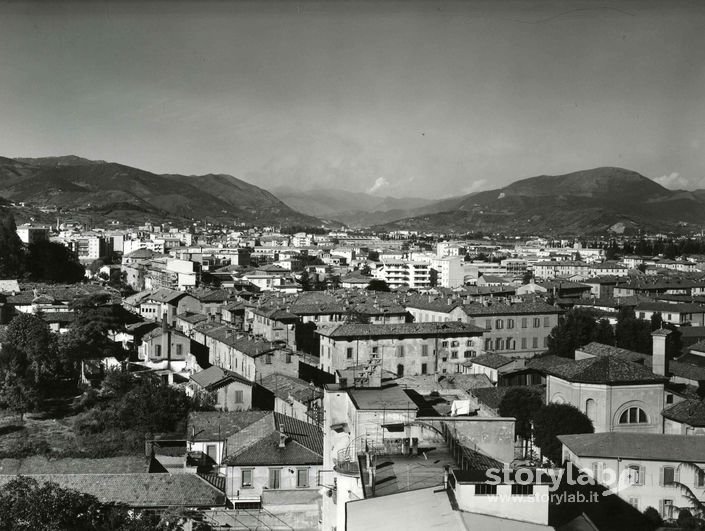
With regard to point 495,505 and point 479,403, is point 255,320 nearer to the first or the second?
point 479,403

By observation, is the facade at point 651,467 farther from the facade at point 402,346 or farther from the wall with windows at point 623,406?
the facade at point 402,346

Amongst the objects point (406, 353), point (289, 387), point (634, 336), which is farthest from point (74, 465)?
point (634, 336)

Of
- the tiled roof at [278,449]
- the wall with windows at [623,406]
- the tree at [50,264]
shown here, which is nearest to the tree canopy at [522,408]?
the wall with windows at [623,406]

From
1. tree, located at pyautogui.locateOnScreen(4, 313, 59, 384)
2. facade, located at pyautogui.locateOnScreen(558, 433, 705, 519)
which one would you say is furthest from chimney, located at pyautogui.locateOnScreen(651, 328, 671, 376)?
tree, located at pyautogui.locateOnScreen(4, 313, 59, 384)

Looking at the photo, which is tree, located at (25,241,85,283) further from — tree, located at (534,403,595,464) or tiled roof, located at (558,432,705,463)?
tiled roof, located at (558,432,705,463)

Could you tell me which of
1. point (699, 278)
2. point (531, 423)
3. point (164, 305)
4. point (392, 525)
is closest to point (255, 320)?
point (164, 305)

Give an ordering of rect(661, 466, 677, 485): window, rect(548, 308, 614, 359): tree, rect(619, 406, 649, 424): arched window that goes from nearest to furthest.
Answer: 1. rect(661, 466, 677, 485): window
2. rect(619, 406, 649, 424): arched window
3. rect(548, 308, 614, 359): tree
